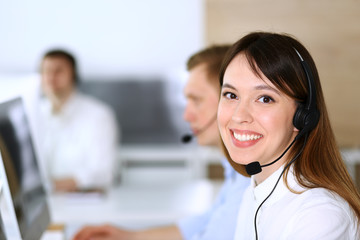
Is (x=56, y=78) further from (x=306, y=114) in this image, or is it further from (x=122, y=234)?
(x=306, y=114)

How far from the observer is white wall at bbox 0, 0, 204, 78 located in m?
4.03

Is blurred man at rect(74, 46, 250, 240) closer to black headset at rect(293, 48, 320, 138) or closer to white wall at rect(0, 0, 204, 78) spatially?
black headset at rect(293, 48, 320, 138)

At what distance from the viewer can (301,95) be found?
1.02 meters

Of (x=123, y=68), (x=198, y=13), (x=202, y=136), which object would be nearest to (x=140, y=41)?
(x=123, y=68)

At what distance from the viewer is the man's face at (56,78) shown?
314 centimetres

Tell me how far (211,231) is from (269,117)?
0.56 m

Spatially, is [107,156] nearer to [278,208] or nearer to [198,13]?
[198,13]

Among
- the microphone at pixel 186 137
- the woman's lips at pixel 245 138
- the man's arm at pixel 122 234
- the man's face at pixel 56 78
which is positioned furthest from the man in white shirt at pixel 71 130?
the woman's lips at pixel 245 138

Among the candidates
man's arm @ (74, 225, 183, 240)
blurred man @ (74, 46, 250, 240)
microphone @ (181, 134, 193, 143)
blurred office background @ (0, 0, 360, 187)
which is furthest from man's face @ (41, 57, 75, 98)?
man's arm @ (74, 225, 183, 240)

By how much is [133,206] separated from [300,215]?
1472 millimetres

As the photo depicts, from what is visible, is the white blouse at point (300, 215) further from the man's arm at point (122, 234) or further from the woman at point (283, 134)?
the man's arm at point (122, 234)

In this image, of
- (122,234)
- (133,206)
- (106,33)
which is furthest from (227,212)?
(106,33)

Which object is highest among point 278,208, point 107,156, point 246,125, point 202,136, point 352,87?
point 246,125

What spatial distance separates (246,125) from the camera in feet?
3.40
